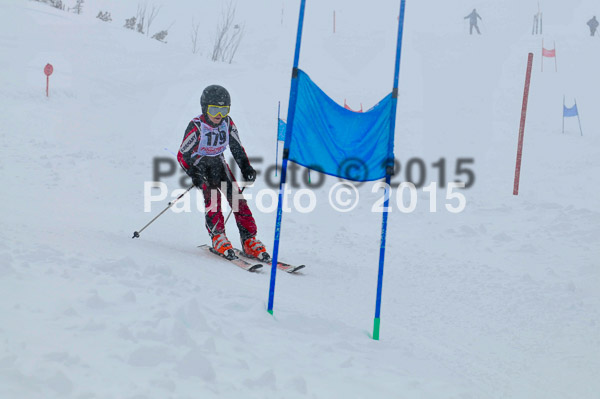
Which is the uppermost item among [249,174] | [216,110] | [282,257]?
[216,110]

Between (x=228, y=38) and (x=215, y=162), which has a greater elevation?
(x=228, y=38)

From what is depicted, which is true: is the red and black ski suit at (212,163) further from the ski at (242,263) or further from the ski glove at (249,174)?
the ski at (242,263)

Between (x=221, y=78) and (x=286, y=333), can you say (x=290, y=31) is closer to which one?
(x=221, y=78)

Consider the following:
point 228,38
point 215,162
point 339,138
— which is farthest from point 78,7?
point 339,138

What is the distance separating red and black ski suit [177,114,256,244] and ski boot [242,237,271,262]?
7 cm

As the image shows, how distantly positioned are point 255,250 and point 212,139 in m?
1.36

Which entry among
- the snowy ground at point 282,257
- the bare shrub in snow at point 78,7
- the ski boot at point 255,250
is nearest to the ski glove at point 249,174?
the ski boot at point 255,250

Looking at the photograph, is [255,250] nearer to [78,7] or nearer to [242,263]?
[242,263]

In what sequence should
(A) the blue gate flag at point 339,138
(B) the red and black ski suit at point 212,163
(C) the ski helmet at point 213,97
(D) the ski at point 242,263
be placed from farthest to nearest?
(B) the red and black ski suit at point 212,163
(C) the ski helmet at point 213,97
(D) the ski at point 242,263
(A) the blue gate flag at point 339,138

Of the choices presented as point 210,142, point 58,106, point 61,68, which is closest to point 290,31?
point 61,68

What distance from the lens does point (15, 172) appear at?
8320 millimetres

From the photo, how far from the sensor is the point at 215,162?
6051mm

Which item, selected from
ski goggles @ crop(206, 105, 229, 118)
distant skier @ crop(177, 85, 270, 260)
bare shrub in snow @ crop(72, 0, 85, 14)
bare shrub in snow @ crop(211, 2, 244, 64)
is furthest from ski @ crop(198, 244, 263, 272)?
bare shrub in snow @ crop(72, 0, 85, 14)

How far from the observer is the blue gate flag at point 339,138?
159 inches
